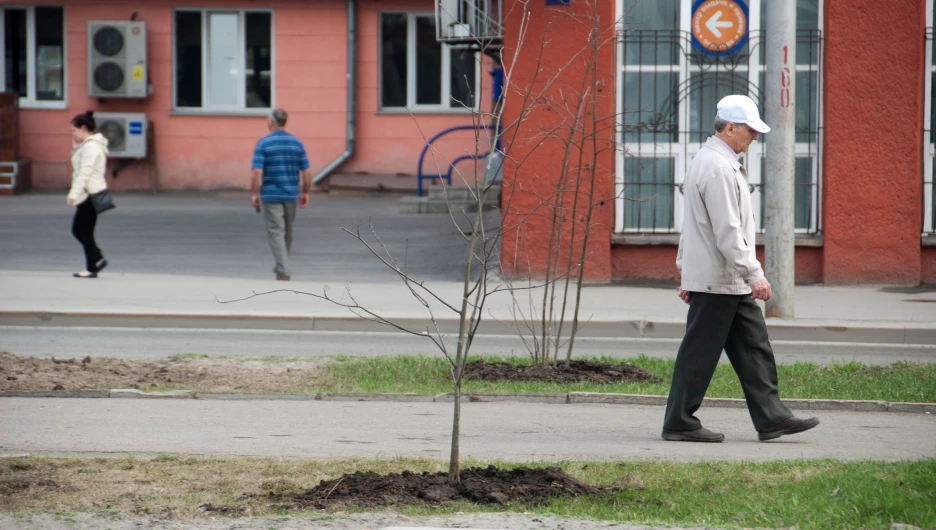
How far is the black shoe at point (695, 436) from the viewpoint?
6.77m

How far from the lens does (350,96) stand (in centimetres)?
2509

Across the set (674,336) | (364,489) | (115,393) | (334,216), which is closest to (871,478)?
(364,489)

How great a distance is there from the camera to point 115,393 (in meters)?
8.05

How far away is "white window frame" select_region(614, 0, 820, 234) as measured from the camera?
14453mm

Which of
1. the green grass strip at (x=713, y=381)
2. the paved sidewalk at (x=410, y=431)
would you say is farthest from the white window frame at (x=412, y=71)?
the paved sidewalk at (x=410, y=431)

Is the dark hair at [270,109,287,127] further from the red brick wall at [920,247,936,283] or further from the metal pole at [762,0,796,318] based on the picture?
the red brick wall at [920,247,936,283]

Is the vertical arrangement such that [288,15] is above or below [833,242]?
above

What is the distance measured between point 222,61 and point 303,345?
16049mm

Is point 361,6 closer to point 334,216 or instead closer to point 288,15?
point 288,15

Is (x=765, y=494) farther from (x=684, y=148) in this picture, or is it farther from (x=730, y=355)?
(x=684, y=148)

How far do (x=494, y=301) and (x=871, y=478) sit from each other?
775 cm

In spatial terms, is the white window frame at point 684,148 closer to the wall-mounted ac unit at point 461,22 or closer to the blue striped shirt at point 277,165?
the wall-mounted ac unit at point 461,22

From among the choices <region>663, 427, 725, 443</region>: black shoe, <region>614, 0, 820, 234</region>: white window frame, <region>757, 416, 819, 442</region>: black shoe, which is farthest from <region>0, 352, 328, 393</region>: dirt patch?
<region>614, 0, 820, 234</region>: white window frame

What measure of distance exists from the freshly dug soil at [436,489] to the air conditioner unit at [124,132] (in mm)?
20411
